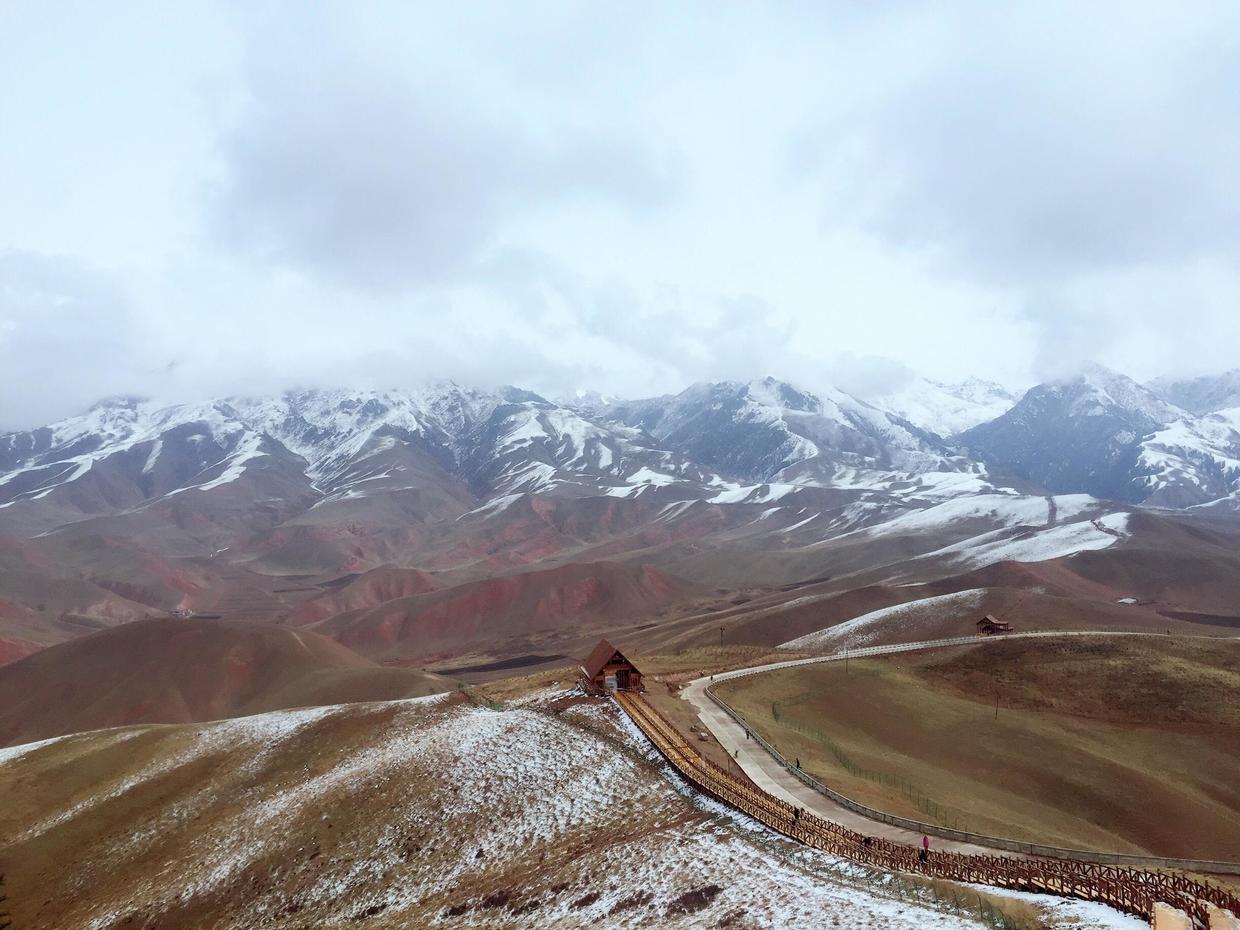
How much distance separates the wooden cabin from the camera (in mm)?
57312

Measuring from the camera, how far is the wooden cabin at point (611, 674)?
188ft

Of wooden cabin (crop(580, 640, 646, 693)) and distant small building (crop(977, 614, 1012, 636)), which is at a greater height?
wooden cabin (crop(580, 640, 646, 693))

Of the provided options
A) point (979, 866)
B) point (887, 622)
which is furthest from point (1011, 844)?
point (887, 622)

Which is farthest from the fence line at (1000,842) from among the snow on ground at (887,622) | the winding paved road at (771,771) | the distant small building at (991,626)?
the snow on ground at (887,622)

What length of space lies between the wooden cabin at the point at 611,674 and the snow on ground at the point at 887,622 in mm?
52950

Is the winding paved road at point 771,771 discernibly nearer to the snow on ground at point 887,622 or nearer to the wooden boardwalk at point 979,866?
the wooden boardwalk at point 979,866

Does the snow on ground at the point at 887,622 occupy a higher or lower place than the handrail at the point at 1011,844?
lower

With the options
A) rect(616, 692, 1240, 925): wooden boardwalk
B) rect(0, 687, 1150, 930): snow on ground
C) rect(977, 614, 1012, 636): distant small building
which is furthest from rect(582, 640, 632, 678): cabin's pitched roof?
rect(977, 614, 1012, 636): distant small building

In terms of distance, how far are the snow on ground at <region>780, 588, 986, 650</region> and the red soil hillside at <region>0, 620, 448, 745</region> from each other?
55984mm

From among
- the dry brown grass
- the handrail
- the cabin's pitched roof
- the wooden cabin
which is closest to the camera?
the handrail

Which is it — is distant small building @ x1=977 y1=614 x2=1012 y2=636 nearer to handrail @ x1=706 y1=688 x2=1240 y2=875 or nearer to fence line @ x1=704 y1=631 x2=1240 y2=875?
fence line @ x1=704 y1=631 x2=1240 y2=875

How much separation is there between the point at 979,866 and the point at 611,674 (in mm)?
34768

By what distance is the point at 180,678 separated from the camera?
134 metres

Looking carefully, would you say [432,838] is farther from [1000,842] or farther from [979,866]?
[1000,842]
